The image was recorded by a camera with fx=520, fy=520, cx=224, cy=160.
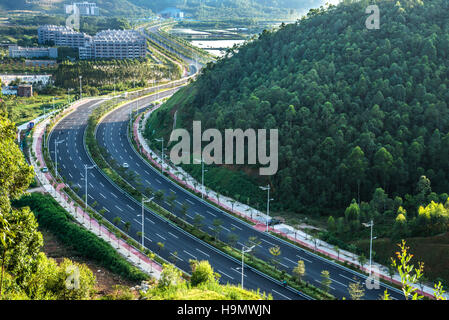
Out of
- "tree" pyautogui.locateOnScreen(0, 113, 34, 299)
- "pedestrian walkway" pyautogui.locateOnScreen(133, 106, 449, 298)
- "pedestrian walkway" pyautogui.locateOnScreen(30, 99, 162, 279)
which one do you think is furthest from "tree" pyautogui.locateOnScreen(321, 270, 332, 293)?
"tree" pyautogui.locateOnScreen(0, 113, 34, 299)

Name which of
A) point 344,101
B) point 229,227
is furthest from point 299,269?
point 344,101

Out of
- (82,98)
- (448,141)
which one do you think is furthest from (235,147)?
(82,98)

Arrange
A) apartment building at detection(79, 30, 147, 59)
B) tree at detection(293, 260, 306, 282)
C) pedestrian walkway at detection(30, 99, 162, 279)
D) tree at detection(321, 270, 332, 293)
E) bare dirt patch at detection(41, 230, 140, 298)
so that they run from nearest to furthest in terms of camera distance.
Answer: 1. tree at detection(321, 270, 332, 293)
2. bare dirt patch at detection(41, 230, 140, 298)
3. tree at detection(293, 260, 306, 282)
4. pedestrian walkway at detection(30, 99, 162, 279)
5. apartment building at detection(79, 30, 147, 59)

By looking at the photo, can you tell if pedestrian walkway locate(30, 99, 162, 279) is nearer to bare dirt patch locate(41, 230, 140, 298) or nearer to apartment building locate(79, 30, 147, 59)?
bare dirt patch locate(41, 230, 140, 298)

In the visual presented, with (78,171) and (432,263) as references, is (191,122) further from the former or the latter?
(432,263)

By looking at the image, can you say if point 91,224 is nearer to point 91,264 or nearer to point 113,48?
point 91,264

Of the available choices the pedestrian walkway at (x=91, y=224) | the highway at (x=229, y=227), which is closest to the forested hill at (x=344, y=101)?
the highway at (x=229, y=227)
